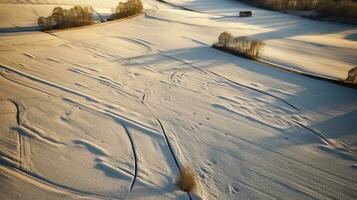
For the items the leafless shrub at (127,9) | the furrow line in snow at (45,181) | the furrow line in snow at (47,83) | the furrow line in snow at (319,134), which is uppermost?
the leafless shrub at (127,9)

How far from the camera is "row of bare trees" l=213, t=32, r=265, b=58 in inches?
326

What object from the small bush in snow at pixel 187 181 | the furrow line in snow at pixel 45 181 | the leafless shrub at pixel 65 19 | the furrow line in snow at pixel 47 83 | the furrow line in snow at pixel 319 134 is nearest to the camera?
the furrow line in snow at pixel 45 181

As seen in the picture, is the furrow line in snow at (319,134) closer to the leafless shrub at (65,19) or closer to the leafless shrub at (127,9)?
the leafless shrub at (65,19)

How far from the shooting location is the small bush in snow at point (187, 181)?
344cm

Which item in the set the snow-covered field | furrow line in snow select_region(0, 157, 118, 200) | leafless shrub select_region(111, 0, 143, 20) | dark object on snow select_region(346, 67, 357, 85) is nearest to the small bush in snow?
the snow-covered field

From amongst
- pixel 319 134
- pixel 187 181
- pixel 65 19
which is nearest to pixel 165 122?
pixel 187 181

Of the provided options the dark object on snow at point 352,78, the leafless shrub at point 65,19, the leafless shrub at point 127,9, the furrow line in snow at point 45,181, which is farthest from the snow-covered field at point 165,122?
the leafless shrub at point 127,9

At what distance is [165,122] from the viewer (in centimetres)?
486

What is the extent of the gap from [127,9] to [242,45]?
7.24 m

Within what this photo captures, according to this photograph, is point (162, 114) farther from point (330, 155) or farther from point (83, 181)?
point (330, 155)

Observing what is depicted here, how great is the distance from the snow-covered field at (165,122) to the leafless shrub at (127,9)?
4.18 m

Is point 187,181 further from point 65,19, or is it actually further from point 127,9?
point 127,9

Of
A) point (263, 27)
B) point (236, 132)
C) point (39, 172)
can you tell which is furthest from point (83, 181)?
point (263, 27)

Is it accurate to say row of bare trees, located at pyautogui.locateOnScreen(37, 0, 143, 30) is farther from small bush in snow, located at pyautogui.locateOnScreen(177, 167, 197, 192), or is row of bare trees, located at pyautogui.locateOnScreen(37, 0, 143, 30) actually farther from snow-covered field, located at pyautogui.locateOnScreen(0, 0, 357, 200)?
small bush in snow, located at pyautogui.locateOnScreen(177, 167, 197, 192)
